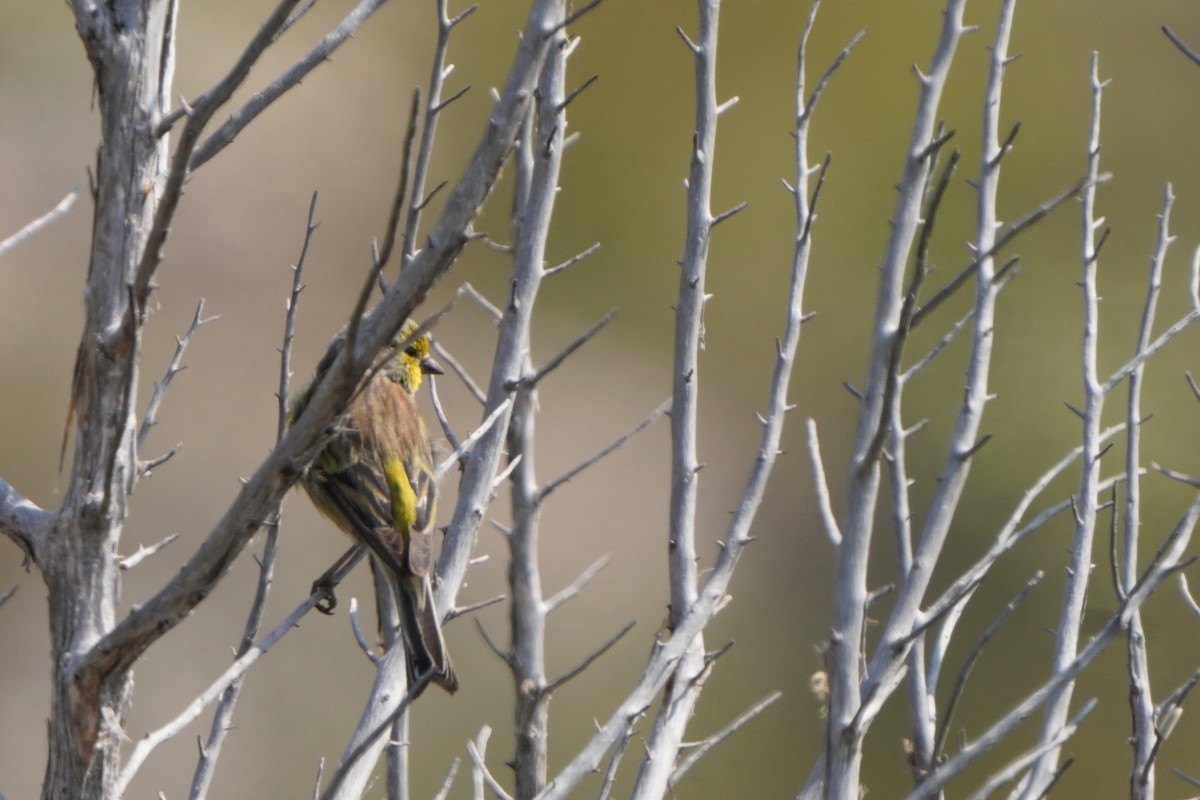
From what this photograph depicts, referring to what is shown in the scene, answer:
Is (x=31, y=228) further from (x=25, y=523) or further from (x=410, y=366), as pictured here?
(x=410, y=366)

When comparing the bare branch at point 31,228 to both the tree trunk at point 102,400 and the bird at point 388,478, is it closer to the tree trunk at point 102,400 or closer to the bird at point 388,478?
the tree trunk at point 102,400

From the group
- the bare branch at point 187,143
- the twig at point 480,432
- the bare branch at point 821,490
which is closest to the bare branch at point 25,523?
the bare branch at point 187,143

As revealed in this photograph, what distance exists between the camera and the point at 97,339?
5.81ft

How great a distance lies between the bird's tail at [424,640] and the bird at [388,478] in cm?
6

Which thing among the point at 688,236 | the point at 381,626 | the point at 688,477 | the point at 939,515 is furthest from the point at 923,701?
the point at 381,626

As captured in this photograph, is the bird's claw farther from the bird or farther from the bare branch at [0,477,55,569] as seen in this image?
the bare branch at [0,477,55,569]

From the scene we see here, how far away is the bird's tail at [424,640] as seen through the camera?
2727 mm

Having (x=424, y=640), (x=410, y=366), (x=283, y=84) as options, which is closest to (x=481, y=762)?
(x=424, y=640)

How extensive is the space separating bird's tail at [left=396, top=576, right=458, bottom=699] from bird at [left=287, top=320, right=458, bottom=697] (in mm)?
61

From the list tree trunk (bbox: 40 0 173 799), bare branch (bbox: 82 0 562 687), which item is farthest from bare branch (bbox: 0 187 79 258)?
bare branch (bbox: 82 0 562 687)

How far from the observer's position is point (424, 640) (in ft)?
9.50

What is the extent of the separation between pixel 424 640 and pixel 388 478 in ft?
3.52

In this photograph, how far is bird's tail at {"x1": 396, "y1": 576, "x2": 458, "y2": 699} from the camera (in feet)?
8.95

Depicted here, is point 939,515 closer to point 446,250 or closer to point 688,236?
point 688,236
